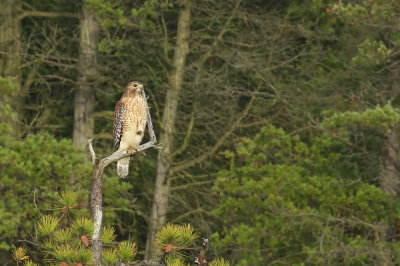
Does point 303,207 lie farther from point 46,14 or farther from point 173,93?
point 46,14

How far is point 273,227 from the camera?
551 inches

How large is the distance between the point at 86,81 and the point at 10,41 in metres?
1.84

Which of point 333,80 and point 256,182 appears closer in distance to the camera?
point 256,182

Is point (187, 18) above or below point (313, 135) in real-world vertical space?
above

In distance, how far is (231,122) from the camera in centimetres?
1638

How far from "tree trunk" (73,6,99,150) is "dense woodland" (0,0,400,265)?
0.04 meters

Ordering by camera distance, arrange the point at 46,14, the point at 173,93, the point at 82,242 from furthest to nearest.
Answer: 1. the point at 46,14
2. the point at 173,93
3. the point at 82,242

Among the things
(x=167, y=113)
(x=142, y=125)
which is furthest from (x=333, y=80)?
(x=142, y=125)

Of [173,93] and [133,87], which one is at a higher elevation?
[133,87]

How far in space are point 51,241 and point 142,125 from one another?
2.72 meters

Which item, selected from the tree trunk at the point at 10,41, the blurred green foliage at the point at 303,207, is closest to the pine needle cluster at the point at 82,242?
the blurred green foliage at the point at 303,207

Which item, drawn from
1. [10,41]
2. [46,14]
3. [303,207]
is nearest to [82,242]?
[303,207]

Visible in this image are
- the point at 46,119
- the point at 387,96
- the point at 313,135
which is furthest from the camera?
the point at 46,119

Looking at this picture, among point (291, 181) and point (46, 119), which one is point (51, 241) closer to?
point (291, 181)
